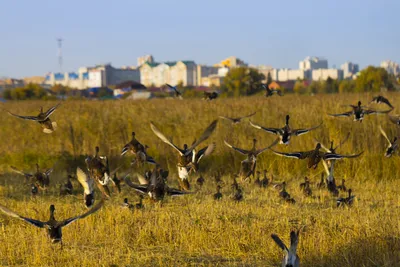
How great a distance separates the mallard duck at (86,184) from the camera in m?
Result: 7.96

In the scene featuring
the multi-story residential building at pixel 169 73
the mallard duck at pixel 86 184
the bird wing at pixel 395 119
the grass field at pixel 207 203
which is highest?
the multi-story residential building at pixel 169 73

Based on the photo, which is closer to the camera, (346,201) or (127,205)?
(127,205)

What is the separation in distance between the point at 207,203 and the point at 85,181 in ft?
11.9

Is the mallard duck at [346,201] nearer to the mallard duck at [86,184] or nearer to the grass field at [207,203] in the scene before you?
the grass field at [207,203]

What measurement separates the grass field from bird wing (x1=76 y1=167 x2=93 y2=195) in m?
0.74

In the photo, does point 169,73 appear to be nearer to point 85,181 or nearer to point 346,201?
point 346,201

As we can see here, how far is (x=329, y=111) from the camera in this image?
17.3 m

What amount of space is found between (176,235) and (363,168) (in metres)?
6.92

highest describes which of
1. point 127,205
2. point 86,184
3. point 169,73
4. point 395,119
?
point 169,73

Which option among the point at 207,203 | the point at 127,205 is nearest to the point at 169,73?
the point at 207,203

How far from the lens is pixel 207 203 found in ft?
36.8

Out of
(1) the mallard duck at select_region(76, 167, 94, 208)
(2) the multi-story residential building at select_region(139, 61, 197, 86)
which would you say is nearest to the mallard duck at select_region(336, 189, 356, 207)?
(1) the mallard duck at select_region(76, 167, 94, 208)

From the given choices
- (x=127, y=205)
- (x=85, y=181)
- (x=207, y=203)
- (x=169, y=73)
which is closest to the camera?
(x=85, y=181)

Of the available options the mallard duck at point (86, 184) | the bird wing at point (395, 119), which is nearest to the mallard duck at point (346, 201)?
the bird wing at point (395, 119)
